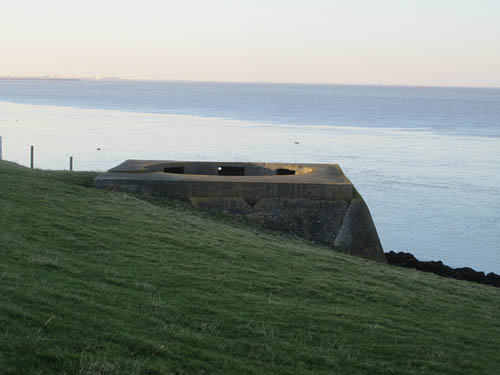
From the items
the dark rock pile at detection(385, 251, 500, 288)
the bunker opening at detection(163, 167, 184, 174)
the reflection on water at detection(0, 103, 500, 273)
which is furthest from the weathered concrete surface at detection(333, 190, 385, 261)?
the bunker opening at detection(163, 167, 184, 174)

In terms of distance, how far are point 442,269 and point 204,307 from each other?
12.5 m

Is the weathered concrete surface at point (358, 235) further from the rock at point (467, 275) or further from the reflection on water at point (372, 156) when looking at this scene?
the reflection on water at point (372, 156)

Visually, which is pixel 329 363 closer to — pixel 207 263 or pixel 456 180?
pixel 207 263

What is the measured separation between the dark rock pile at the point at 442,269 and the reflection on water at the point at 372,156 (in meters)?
1.41

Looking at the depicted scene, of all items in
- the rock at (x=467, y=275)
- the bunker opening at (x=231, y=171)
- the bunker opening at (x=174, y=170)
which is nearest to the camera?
the rock at (x=467, y=275)

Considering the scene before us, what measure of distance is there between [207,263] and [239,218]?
290 inches

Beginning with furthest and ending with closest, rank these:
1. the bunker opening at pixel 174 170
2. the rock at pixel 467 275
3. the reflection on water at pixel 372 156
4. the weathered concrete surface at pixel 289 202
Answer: the reflection on water at pixel 372 156 < the bunker opening at pixel 174 170 < the rock at pixel 467 275 < the weathered concrete surface at pixel 289 202

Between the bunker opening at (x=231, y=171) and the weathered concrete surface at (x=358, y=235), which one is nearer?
the weathered concrete surface at (x=358, y=235)

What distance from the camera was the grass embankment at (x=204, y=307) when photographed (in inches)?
251

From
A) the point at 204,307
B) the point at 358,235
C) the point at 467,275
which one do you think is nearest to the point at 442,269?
the point at 467,275

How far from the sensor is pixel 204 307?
8.25m

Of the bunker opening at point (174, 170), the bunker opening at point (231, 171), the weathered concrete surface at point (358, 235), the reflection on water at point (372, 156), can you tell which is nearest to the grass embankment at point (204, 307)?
the weathered concrete surface at point (358, 235)

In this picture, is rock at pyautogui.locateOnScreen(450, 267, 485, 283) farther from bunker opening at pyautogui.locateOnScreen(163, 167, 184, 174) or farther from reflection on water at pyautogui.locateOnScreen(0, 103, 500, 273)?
bunker opening at pyautogui.locateOnScreen(163, 167, 184, 174)

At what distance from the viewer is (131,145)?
49.5 metres
